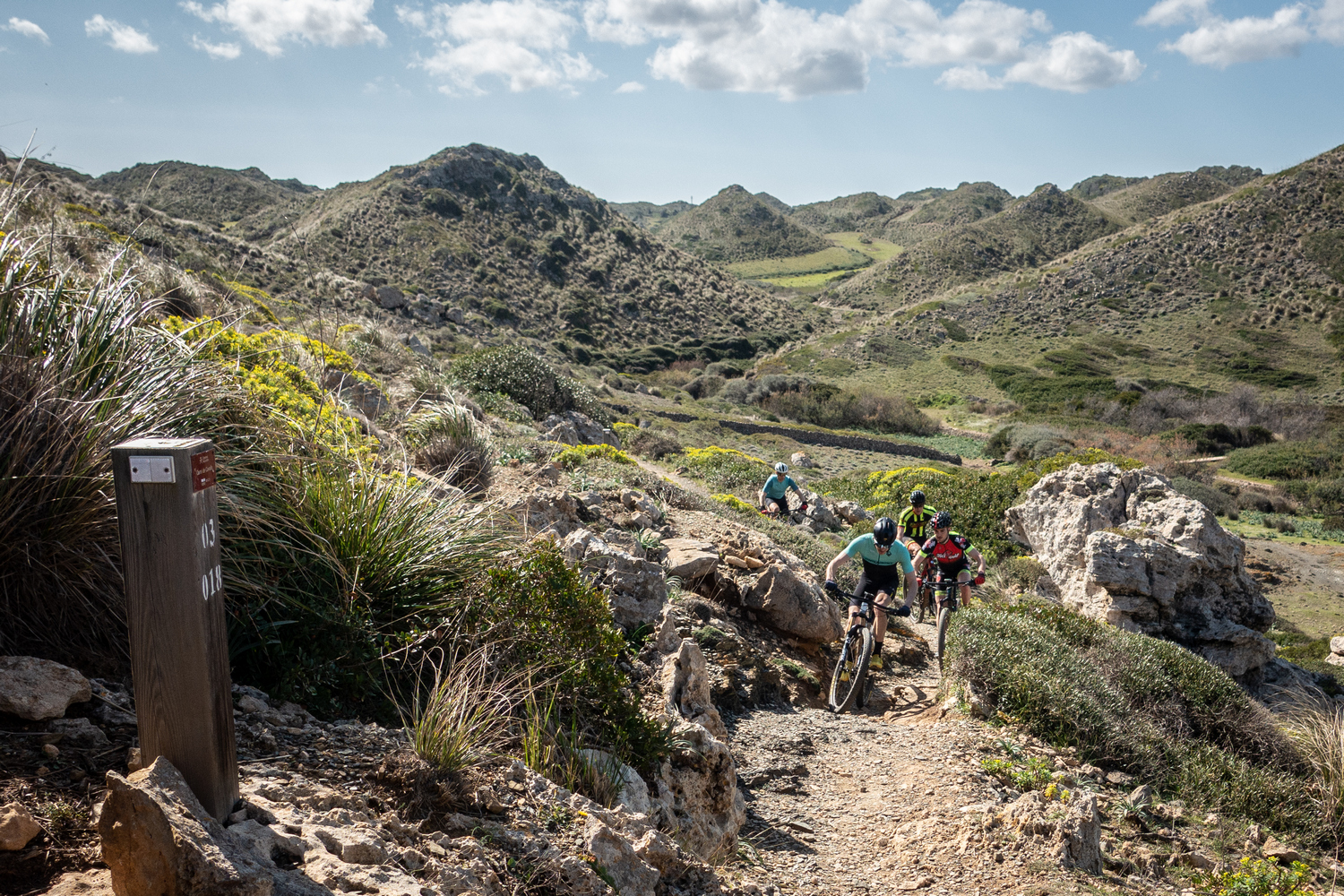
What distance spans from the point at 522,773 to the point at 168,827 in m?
1.43

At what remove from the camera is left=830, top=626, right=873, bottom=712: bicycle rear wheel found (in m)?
6.76

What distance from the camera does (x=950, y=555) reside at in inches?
335

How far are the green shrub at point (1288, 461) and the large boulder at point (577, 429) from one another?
30520 millimetres

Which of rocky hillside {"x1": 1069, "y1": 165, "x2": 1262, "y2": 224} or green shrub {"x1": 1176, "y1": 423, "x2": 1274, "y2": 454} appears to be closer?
green shrub {"x1": 1176, "y1": 423, "x2": 1274, "y2": 454}

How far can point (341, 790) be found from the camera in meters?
2.67

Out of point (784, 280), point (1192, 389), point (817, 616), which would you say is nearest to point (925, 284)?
point (784, 280)

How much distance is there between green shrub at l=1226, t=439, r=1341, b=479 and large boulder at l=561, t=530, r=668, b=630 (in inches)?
1469

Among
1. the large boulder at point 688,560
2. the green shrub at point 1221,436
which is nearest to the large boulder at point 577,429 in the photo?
the large boulder at point 688,560

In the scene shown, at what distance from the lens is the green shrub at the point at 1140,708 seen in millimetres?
6188

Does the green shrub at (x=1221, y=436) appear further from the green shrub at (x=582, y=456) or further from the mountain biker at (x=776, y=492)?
the green shrub at (x=582, y=456)

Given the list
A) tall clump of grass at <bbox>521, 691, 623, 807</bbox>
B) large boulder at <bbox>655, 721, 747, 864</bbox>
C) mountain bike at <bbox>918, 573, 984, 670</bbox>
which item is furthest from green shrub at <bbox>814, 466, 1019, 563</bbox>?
tall clump of grass at <bbox>521, 691, 623, 807</bbox>

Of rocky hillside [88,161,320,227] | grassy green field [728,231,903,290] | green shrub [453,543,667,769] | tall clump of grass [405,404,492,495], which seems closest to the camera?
green shrub [453,543,667,769]

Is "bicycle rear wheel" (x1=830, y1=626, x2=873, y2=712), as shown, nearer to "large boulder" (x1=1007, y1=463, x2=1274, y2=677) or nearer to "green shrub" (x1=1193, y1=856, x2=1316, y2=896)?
"green shrub" (x1=1193, y1=856, x2=1316, y2=896)

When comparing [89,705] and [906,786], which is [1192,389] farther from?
[89,705]
